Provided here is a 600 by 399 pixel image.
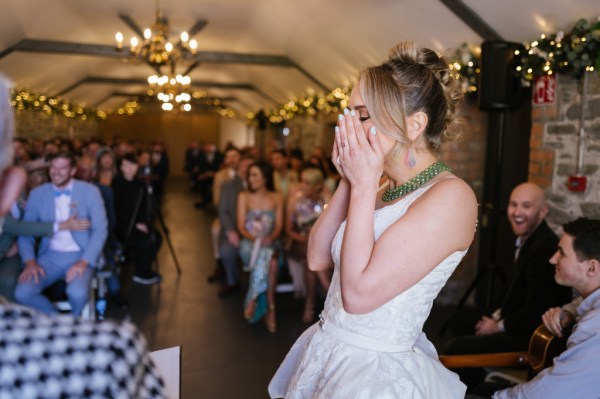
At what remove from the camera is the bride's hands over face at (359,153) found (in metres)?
1.23

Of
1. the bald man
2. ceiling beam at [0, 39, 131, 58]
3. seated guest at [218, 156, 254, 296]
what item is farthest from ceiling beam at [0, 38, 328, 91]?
the bald man

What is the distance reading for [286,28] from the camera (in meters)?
8.55

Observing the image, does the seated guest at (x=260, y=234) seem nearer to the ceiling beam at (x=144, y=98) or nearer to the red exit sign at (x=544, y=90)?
the red exit sign at (x=544, y=90)

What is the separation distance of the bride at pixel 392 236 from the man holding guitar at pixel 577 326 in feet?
2.57

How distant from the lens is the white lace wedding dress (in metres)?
1.30

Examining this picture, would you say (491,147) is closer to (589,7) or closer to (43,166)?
(589,7)

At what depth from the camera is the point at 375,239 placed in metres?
1.34

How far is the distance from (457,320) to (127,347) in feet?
10.7

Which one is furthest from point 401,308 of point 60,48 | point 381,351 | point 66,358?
point 60,48

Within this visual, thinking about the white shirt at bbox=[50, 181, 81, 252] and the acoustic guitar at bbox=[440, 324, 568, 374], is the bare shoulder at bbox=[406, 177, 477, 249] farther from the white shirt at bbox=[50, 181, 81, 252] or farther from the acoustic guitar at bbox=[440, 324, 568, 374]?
the white shirt at bbox=[50, 181, 81, 252]

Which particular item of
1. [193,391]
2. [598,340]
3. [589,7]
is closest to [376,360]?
[598,340]

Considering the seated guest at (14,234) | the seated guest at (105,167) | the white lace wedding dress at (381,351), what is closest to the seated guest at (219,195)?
the seated guest at (105,167)

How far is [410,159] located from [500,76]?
122 inches

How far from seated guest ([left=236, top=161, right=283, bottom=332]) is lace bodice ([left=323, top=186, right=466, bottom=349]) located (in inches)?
128
